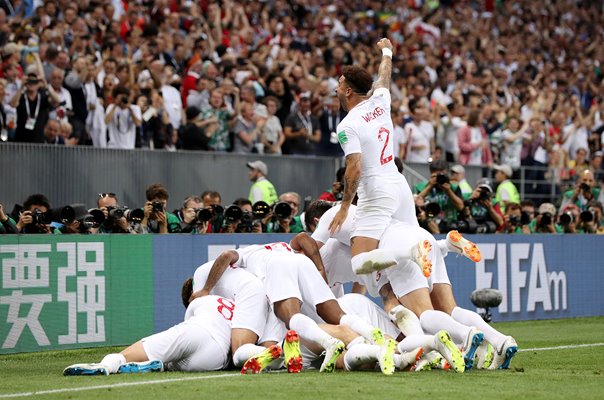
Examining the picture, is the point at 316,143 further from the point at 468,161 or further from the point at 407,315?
the point at 407,315

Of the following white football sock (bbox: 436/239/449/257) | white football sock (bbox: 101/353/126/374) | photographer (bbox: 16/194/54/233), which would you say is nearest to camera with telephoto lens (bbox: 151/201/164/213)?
photographer (bbox: 16/194/54/233)

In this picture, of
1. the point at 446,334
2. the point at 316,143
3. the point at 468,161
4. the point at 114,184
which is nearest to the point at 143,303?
the point at 114,184

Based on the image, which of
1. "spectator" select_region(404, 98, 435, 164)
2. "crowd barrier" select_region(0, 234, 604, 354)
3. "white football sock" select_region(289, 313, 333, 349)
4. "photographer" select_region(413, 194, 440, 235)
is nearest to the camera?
"white football sock" select_region(289, 313, 333, 349)

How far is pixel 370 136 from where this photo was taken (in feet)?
32.3

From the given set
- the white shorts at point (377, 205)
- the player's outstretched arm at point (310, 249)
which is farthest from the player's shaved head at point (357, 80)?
the player's outstretched arm at point (310, 249)

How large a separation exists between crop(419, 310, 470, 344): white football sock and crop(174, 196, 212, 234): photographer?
A: 4.59m

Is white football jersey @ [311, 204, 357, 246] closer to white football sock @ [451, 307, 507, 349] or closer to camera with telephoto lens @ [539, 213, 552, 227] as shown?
white football sock @ [451, 307, 507, 349]

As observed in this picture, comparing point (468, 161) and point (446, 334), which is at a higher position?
point (468, 161)

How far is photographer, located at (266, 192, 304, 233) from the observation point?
1424 cm

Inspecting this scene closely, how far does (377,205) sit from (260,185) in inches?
249

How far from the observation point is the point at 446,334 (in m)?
8.77

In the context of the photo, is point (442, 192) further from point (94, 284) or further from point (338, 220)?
point (338, 220)

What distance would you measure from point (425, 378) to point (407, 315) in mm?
754

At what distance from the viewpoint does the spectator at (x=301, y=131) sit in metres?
18.3
